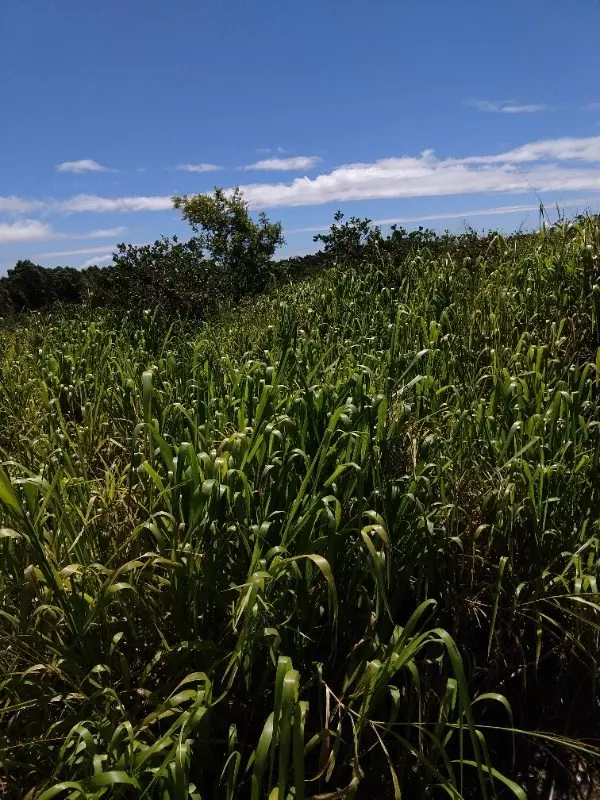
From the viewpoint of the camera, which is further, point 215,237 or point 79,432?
point 215,237

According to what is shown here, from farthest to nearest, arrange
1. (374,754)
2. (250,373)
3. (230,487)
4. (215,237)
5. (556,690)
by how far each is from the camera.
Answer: (215,237) → (250,373) → (556,690) → (230,487) → (374,754)

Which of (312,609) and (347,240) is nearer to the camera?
(312,609)

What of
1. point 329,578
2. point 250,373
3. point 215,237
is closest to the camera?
point 329,578

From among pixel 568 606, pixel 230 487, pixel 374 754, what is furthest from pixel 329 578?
pixel 568 606

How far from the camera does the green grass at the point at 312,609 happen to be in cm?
140

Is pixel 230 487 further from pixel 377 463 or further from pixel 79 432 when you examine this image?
pixel 79 432

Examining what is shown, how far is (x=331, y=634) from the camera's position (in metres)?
1.73

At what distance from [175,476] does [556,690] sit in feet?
4.40

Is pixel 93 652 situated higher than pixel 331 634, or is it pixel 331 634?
pixel 93 652

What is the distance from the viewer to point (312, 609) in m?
1.67

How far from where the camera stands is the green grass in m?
1.40

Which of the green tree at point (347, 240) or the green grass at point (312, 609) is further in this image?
the green tree at point (347, 240)

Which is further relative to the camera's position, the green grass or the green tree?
the green tree

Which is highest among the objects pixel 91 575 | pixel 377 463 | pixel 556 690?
pixel 377 463
